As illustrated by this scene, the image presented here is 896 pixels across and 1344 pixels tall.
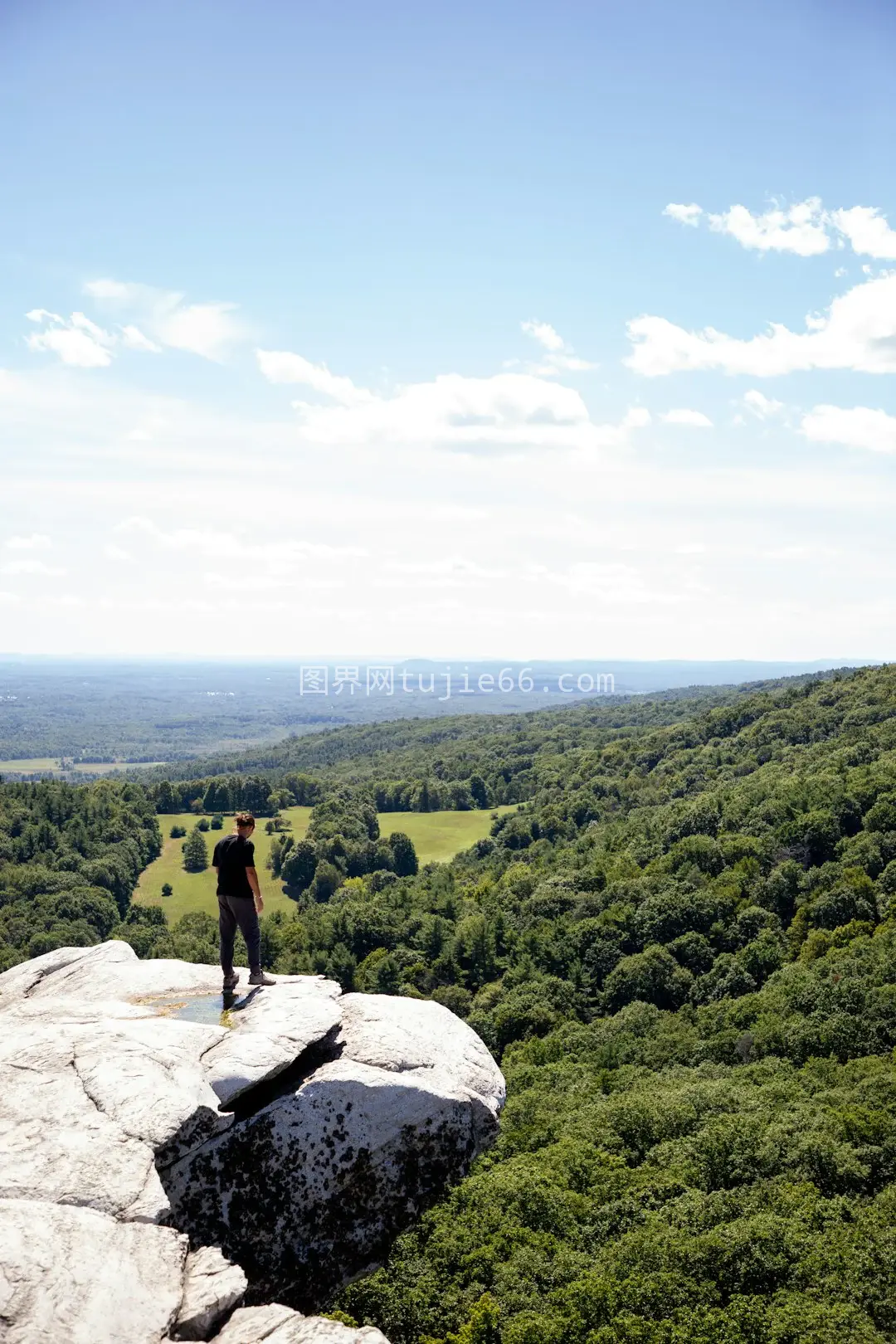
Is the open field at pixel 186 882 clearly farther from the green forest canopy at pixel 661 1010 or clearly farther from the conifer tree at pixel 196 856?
the green forest canopy at pixel 661 1010

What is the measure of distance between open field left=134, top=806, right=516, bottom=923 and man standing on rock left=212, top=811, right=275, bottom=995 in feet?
351

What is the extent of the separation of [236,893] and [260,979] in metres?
1.62

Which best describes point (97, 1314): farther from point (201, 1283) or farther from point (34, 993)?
point (34, 993)

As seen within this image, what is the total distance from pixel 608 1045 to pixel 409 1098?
53997 millimetres

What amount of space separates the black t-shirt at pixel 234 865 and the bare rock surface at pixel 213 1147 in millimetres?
1704

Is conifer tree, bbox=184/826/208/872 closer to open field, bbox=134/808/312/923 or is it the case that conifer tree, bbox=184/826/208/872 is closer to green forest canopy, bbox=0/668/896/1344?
open field, bbox=134/808/312/923

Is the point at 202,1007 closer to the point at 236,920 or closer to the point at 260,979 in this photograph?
the point at 260,979

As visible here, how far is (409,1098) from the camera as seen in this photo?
12.3 m

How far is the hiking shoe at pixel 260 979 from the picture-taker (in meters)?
14.8

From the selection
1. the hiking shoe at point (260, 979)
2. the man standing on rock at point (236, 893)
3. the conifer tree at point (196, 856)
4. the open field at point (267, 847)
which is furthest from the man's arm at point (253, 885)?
the conifer tree at point (196, 856)

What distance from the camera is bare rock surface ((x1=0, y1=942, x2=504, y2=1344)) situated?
28.4ft

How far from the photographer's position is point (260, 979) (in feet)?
48.7

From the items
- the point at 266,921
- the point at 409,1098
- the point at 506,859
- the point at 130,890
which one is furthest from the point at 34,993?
the point at 130,890

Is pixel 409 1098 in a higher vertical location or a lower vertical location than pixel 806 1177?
higher
